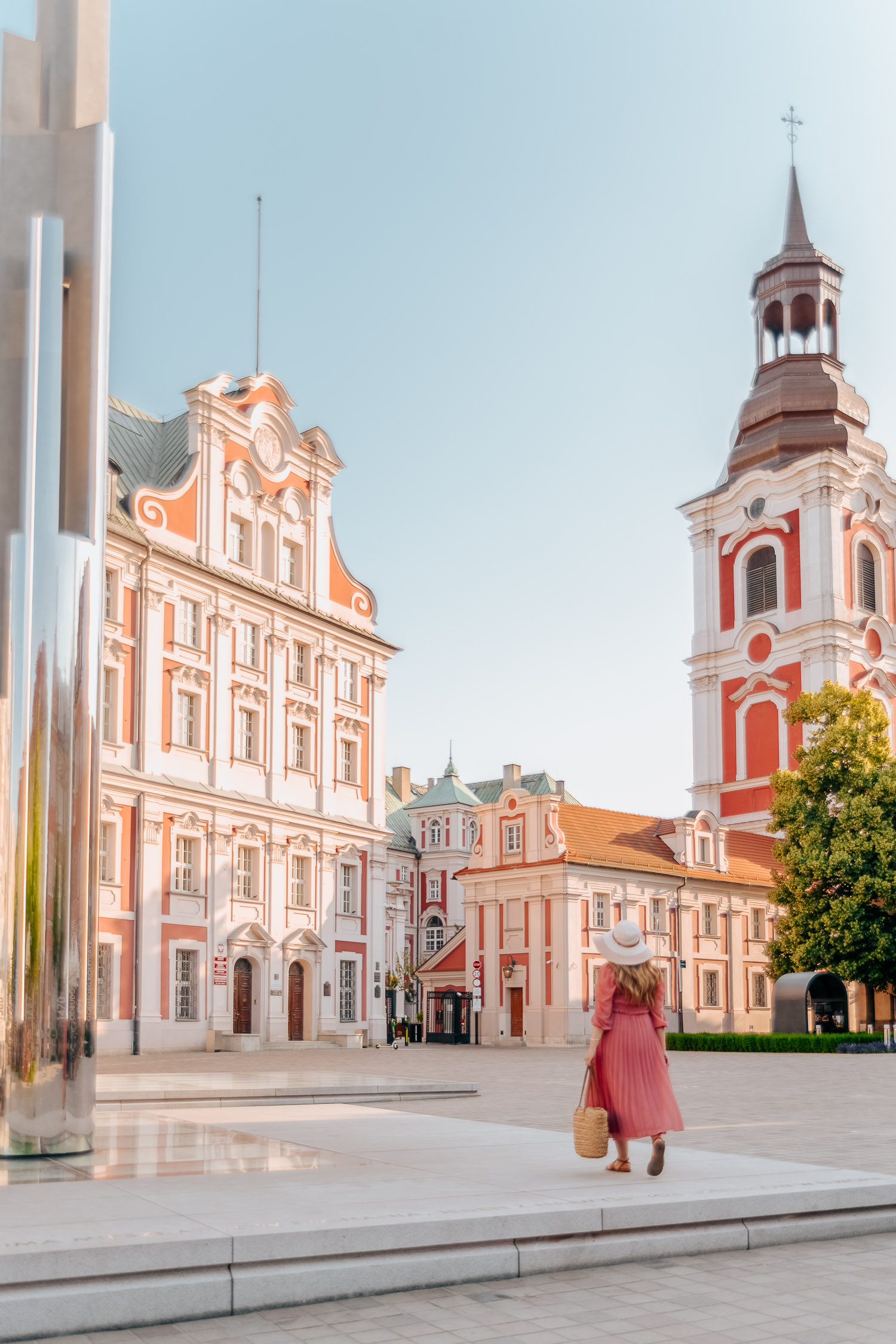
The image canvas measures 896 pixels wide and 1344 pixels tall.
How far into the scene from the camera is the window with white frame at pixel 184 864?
139ft

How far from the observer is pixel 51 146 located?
1078 cm

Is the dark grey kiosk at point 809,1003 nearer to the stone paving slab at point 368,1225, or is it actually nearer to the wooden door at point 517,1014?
the wooden door at point 517,1014

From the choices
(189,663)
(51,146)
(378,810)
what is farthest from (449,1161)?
(378,810)

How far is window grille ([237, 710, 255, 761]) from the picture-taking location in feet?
150

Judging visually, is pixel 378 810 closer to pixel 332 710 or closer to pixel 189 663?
pixel 332 710

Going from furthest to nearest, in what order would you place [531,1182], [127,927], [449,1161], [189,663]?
[189,663] → [127,927] → [449,1161] → [531,1182]

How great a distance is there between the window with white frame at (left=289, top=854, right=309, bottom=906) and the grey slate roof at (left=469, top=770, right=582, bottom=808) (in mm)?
45773

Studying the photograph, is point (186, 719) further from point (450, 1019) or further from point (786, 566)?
point (786, 566)

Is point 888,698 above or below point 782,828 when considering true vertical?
above

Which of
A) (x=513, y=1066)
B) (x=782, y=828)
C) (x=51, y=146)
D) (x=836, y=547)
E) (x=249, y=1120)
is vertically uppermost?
(x=836, y=547)

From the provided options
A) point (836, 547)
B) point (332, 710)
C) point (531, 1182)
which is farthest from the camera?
point (836, 547)

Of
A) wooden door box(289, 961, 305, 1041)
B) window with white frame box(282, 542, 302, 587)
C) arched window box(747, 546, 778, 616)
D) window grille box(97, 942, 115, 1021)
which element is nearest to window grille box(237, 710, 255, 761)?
window with white frame box(282, 542, 302, 587)

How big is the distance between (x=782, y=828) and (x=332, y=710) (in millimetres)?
16261

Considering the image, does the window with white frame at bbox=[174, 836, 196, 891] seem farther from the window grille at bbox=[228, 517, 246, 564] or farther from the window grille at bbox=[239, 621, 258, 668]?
the window grille at bbox=[228, 517, 246, 564]
